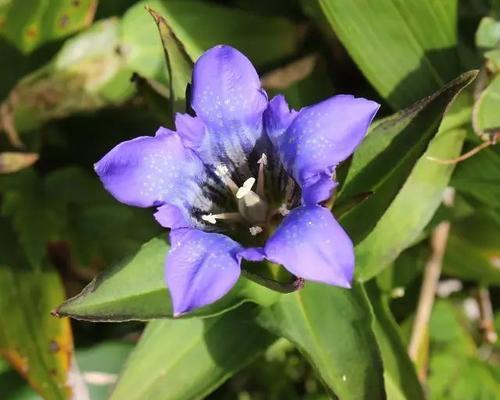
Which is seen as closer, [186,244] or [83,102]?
[186,244]

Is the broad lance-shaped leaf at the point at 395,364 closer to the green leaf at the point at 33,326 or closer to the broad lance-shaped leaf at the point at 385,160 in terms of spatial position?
the broad lance-shaped leaf at the point at 385,160

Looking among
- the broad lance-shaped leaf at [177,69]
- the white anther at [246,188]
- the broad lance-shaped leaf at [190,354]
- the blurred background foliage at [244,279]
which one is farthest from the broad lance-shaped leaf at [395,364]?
the broad lance-shaped leaf at [177,69]

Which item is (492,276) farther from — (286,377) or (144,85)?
(144,85)

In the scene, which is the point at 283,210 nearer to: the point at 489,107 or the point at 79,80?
the point at 489,107

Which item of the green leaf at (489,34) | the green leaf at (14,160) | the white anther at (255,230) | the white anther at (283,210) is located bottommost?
the green leaf at (489,34)

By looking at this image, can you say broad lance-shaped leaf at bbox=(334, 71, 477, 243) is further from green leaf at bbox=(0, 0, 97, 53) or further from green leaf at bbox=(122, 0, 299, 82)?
green leaf at bbox=(0, 0, 97, 53)

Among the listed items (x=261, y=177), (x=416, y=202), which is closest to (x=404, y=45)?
(x=416, y=202)

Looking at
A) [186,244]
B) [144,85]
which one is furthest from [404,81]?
[186,244]
